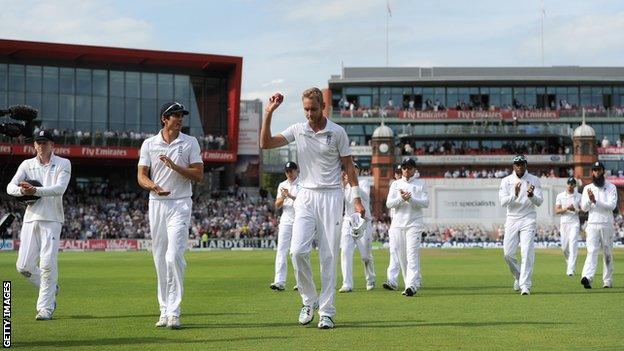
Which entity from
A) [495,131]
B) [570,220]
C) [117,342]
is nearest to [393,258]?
[117,342]

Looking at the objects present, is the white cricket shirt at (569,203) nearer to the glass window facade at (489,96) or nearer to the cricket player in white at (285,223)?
the cricket player in white at (285,223)

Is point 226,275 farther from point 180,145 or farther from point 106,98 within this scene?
point 106,98

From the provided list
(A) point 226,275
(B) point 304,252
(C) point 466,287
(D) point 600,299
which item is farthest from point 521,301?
(A) point 226,275

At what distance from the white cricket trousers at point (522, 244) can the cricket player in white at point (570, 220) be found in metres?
6.15

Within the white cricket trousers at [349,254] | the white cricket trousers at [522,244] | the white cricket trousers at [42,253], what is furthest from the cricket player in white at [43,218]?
the white cricket trousers at [522,244]

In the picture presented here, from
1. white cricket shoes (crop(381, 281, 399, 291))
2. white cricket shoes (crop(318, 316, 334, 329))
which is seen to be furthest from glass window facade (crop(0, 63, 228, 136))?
white cricket shoes (crop(318, 316, 334, 329))

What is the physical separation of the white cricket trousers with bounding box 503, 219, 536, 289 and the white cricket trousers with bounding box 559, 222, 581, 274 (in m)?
6.16

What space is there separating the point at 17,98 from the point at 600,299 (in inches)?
2248

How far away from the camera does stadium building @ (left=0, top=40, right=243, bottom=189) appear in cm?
6326

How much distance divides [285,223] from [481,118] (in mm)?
70522

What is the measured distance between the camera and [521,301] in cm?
1359

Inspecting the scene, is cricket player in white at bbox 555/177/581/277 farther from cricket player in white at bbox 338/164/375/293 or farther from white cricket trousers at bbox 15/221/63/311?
white cricket trousers at bbox 15/221/63/311

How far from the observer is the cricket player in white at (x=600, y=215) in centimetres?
1697

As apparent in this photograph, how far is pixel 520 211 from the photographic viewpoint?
15.7 metres
